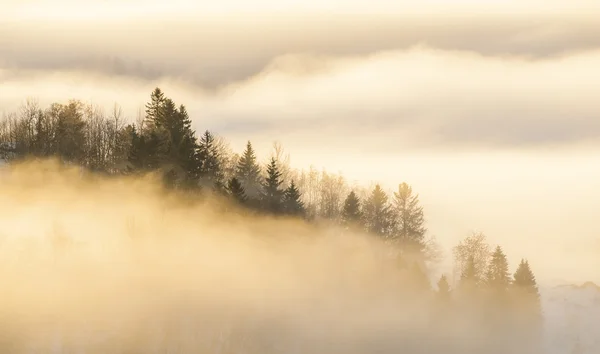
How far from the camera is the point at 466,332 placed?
121m

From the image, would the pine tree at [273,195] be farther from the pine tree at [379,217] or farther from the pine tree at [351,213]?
the pine tree at [379,217]

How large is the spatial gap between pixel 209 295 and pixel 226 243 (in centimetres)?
1256

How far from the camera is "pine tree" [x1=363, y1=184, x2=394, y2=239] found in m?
120

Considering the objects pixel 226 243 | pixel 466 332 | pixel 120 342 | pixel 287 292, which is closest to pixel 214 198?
pixel 226 243

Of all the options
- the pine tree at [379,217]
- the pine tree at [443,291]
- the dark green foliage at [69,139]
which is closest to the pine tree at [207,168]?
the dark green foliage at [69,139]

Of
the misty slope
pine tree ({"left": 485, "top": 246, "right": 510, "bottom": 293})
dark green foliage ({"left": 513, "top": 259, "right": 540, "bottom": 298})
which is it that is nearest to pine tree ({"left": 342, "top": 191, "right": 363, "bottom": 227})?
pine tree ({"left": 485, "top": 246, "right": 510, "bottom": 293})

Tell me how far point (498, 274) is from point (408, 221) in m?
24.6

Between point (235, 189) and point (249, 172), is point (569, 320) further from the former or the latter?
point (235, 189)

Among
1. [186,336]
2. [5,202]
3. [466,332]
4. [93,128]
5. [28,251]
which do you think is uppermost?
[93,128]

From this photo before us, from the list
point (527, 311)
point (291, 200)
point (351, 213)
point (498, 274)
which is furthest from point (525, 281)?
point (291, 200)

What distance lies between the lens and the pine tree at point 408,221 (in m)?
118

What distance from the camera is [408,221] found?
119 meters

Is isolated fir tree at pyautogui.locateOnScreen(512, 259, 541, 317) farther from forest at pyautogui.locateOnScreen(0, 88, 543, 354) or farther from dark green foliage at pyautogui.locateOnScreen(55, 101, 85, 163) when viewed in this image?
dark green foliage at pyautogui.locateOnScreen(55, 101, 85, 163)

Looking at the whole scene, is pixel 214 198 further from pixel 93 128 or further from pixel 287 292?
pixel 93 128
